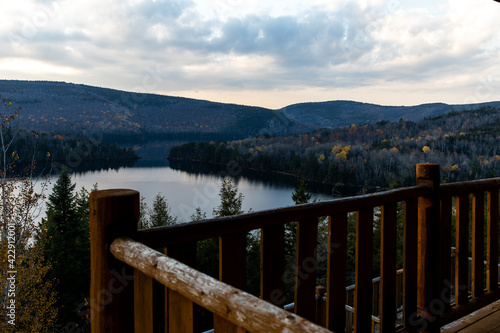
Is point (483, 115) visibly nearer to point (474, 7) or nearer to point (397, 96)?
point (397, 96)

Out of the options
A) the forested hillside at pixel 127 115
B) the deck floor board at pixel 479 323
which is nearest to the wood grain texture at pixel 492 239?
the deck floor board at pixel 479 323

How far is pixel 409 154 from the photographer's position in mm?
51750

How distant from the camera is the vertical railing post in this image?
189cm

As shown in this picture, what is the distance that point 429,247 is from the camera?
1.92 meters

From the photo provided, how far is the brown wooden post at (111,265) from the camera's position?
41.8 inches

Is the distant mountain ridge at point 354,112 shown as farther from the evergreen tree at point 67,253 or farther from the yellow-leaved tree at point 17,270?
the yellow-leaved tree at point 17,270

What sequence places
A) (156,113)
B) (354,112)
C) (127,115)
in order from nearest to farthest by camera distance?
(127,115), (156,113), (354,112)

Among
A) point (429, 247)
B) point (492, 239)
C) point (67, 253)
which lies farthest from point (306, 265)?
point (67, 253)

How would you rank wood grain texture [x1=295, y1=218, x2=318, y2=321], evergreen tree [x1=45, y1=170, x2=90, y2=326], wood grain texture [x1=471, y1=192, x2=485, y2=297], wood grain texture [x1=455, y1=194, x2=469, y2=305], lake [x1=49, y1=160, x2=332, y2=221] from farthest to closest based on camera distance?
lake [x1=49, y1=160, x2=332, y2=221] < evergreen tree [x1=45, y1=170, x2=90, y2=326] < wood grain texture [x1=471, y1=192, x2=485, y2=297] < wood grain texture [x1=455, y1=194, x2=469, y2=305] < wood grain texture [x1=295, y1=218, x2=318, y2=321]

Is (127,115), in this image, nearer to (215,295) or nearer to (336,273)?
(336,273)

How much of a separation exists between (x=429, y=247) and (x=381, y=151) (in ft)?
180

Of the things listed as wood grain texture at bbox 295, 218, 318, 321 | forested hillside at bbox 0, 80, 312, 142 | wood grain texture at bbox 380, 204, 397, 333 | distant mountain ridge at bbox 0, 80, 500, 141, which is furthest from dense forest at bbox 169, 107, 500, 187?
wood grain texture at bbox 295, 218, 318, 321

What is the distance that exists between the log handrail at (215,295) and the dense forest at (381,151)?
129ft

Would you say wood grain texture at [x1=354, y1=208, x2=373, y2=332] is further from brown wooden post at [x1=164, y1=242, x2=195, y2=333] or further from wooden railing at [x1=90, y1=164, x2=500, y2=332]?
brown wooden post at [x1=164, y1=242, x2=195, y2=333]
